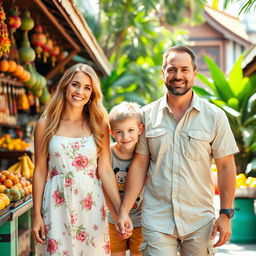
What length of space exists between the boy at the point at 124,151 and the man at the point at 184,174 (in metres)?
0.15

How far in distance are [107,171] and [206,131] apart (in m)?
0.69

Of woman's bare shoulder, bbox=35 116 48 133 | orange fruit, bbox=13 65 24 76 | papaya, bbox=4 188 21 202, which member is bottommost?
papaya, bbox=4 188 21 202

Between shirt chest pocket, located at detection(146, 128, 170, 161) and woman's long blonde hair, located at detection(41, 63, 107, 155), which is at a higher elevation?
woman's long blonde hair, located at detection(41, 63, 107, 155)

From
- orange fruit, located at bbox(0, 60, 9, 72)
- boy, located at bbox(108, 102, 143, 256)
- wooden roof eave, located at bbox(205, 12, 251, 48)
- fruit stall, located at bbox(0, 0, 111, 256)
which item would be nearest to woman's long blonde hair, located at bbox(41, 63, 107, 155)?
boy, located at bbox(108, 102, 143, 256)

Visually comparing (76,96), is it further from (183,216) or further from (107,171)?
(183,216)

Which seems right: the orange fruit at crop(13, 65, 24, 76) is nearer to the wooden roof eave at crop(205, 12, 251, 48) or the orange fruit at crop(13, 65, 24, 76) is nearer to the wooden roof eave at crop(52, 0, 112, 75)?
the wooden roof eave at crop(52, 0, 112, 75)

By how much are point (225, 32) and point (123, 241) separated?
84.7 feet

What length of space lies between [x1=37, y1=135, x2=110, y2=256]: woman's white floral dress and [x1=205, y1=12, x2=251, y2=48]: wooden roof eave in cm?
2591

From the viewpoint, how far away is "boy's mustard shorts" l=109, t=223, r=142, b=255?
14.5ft

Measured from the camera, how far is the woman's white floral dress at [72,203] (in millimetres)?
3895

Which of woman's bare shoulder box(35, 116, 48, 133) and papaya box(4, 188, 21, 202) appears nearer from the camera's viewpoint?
woman's bare shoulder box(35, 116, 48, 133)

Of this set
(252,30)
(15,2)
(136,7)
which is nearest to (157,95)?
(136,7)

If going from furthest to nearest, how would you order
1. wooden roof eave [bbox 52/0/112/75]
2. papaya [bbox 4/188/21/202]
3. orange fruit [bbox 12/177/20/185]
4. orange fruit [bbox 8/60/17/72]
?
1. orange fruit [bbox 8/60/17/72]
2. wooden roof eave [bbox 52/0/112/75]
3. orange fruit [bbox 12/177/20/185]
4. papaya [bbox 4/188/21/202]

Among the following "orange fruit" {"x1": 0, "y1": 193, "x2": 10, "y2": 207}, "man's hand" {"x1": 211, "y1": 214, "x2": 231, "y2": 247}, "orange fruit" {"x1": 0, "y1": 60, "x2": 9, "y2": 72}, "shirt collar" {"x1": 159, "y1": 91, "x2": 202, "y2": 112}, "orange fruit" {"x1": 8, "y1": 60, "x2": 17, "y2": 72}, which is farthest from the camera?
"orange fruit" {"x1": 8, "y1": 60, "x2": 17, "y2": 72}
